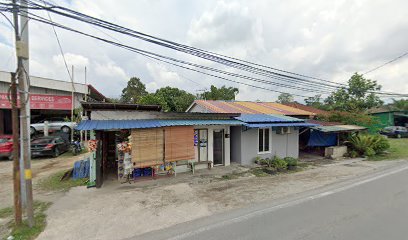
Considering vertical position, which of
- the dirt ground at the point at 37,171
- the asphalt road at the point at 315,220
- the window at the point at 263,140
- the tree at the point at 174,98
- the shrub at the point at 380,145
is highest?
the tree at the point at 174,98

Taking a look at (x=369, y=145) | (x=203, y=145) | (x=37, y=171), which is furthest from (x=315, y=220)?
(x=369, y=145)

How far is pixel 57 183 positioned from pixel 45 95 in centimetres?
1460

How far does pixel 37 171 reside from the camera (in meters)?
11.2

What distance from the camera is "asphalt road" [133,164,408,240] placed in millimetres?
4652

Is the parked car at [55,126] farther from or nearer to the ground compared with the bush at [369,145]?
farther from the ground

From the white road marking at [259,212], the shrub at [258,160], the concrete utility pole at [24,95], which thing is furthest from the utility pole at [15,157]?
the shrub at [258,160]

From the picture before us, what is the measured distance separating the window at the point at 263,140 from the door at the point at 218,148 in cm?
262

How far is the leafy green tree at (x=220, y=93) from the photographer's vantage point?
3997 cm

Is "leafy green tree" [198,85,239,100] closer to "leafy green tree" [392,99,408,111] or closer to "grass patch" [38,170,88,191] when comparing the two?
"leafy green tree" [392,99,408,111]

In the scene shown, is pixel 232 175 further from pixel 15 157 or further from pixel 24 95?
pixel 24 95

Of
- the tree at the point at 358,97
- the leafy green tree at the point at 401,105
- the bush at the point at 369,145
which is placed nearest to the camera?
the bush at the point at 369,145

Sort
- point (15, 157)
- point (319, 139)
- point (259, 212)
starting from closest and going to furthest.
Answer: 1. point (15, 157)
2. point (259, 212)
3. point (319, 139)

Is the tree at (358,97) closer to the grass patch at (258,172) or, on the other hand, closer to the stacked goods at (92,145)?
the grass patch at (258,172)

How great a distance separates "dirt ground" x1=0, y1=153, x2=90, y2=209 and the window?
34.4 ft
